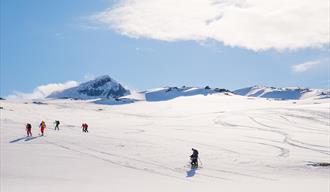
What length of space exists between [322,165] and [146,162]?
42.6 feet

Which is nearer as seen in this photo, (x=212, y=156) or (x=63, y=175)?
(x=63, y=175)

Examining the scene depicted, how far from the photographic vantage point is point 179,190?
22031mm

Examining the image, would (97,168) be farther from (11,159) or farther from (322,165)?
(322,165)

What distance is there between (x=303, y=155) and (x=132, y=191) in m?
21.2

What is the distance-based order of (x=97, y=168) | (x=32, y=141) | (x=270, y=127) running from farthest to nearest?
(x=270, y=127) → (x=32, y=141) → (x=97, y=168)

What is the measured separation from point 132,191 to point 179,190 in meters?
2.45

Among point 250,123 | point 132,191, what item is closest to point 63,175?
point 132,191

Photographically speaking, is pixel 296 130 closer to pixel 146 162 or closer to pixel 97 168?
pixel 146 162

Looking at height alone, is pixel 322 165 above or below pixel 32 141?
below

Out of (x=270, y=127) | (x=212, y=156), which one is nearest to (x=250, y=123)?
(x=270, y=127)

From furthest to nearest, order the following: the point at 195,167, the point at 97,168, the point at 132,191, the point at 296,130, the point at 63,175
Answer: the point at 296,130 < the point at 195,167 < the point at 97,168 < the point at 63,175 < the point at 132,191

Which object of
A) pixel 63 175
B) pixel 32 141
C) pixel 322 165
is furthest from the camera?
pixel 32 141

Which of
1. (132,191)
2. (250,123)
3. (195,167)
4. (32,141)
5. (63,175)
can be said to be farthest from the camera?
(250,123)

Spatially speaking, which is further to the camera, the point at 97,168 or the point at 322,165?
the point at 322,165
